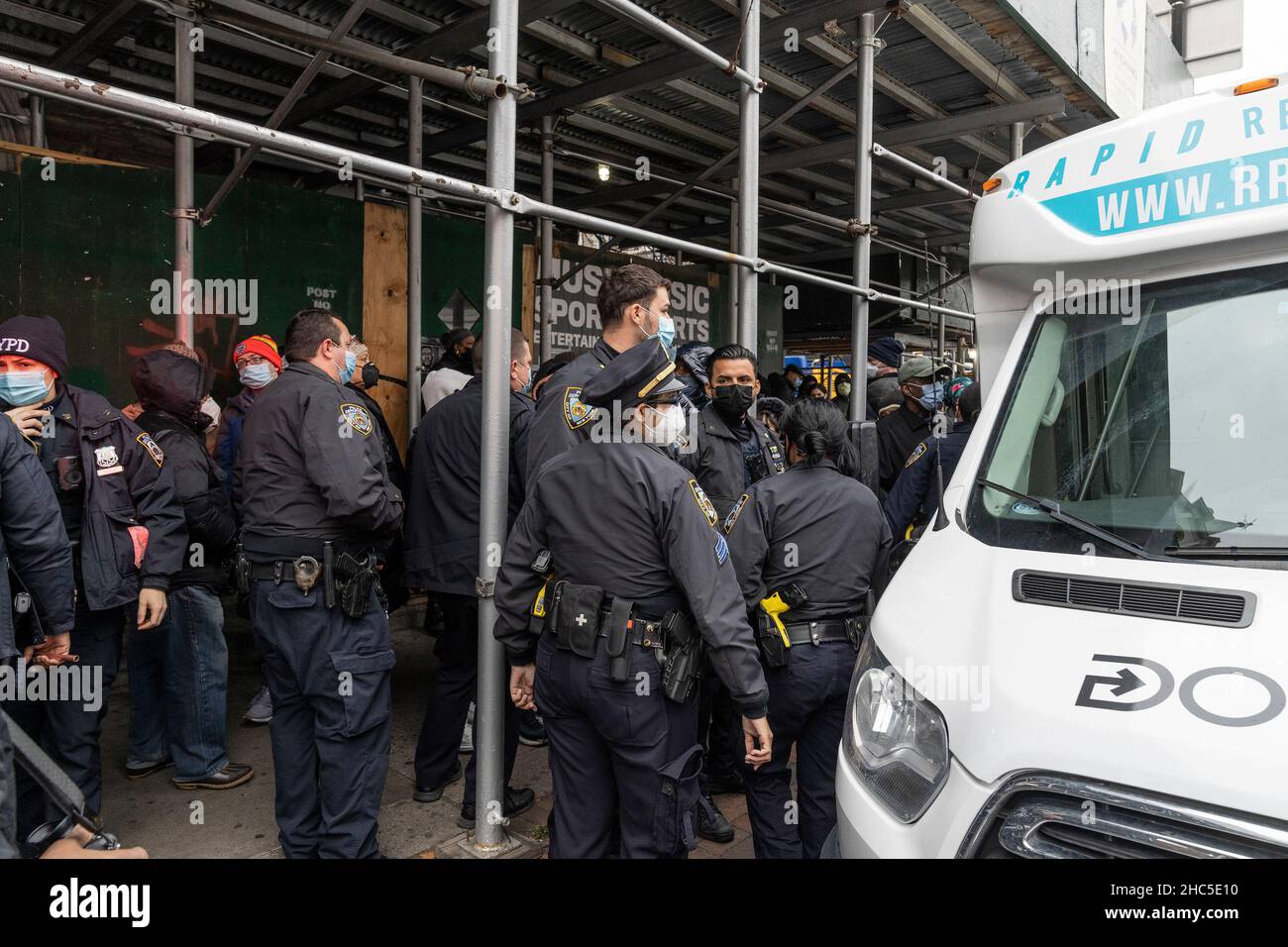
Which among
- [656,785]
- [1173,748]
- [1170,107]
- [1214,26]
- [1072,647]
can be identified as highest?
[1214,26]

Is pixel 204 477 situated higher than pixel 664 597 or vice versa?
pixel 204 477

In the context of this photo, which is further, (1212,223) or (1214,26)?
(1214,26)

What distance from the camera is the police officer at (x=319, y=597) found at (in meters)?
3.01

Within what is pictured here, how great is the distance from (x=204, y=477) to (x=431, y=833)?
1876 millimetres

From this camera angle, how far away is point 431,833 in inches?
140

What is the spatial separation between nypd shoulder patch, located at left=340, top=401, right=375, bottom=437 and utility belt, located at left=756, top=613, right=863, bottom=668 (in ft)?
5.22

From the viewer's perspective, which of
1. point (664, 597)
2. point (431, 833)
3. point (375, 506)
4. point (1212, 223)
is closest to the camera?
point (1212, 223)

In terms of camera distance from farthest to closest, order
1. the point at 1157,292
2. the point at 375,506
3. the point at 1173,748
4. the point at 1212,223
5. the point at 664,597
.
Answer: the point at 375,506 → the point at 664,597 → the point at 1157,292 → the point at 1212,223 → the point at 1173,748

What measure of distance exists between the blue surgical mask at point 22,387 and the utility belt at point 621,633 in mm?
2041

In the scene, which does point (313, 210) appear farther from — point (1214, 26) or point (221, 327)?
point (1214, 26)

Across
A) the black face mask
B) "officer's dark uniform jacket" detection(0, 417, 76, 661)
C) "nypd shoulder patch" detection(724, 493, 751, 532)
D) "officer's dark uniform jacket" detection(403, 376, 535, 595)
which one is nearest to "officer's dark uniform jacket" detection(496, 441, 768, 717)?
"nypd shoulder patch" detection(724, 493, 751, 532)

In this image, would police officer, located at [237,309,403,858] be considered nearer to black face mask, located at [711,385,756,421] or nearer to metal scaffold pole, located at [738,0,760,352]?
black face mask, located at [711,385,756,421]

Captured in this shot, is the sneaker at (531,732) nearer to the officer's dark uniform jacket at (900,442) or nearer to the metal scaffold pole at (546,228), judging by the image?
the officer's dark uniform jacket at (900,442)

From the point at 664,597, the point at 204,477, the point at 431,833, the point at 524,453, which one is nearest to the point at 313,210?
the point at 204,477
